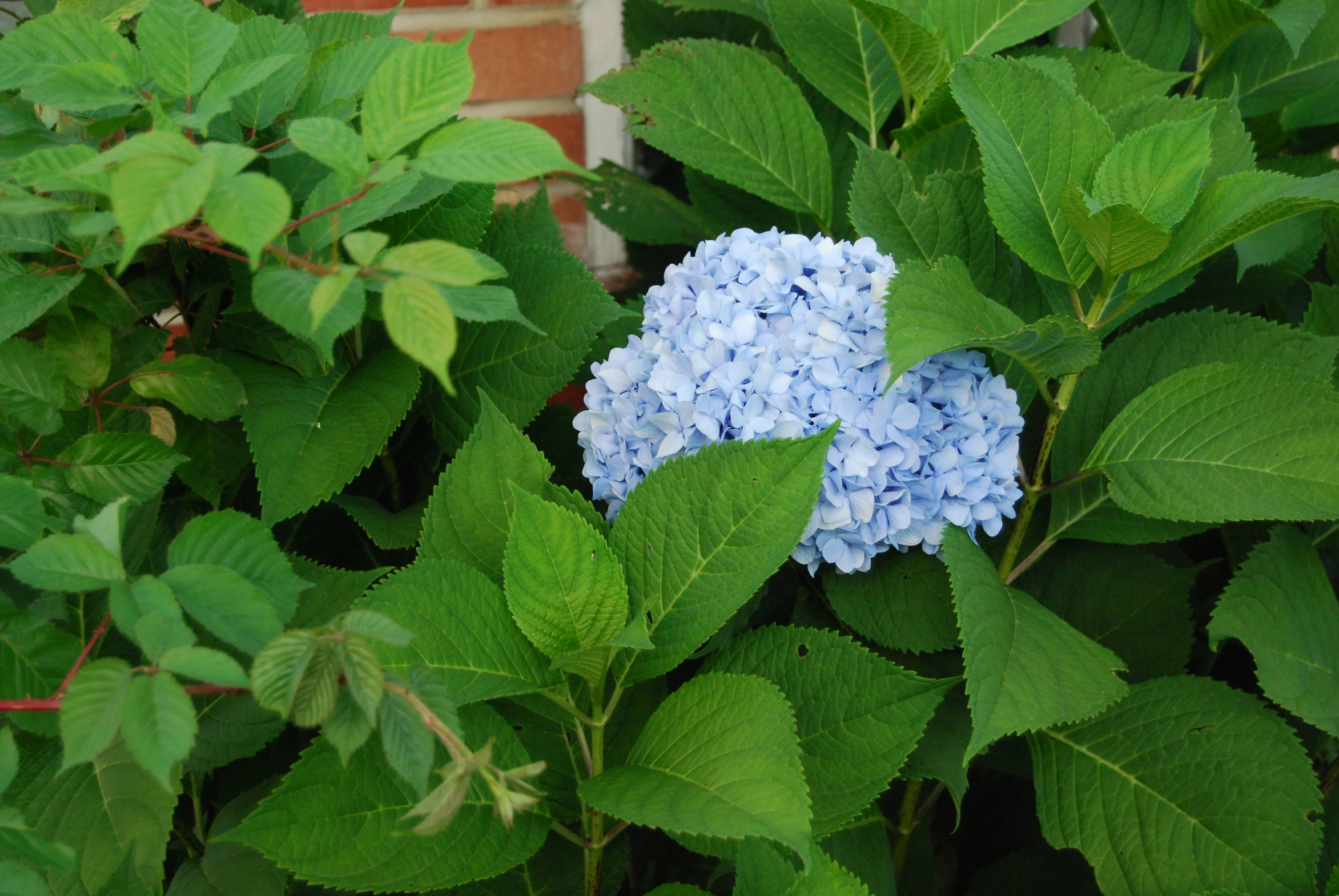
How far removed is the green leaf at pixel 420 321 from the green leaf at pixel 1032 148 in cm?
47

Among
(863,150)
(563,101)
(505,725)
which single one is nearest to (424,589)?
(505,725)

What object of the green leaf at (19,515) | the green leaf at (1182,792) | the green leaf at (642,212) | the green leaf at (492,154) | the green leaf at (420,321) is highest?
the green leaf at (492,154)

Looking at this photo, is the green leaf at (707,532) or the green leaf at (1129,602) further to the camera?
the green leaf at (1129,602)

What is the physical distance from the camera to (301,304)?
45cm

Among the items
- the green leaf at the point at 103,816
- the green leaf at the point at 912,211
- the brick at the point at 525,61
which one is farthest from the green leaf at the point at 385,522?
the brick at the point at 525,61

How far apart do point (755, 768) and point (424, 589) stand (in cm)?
23

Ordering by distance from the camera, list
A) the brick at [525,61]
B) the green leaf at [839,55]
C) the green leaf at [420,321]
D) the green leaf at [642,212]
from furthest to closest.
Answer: the brick at [525,61], the green leaf at [642,212], the green leaf at [839,55], the green leaf at [420,321]

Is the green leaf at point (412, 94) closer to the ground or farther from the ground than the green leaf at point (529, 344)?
farther from the ground

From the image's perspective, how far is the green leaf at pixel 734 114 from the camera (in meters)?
0.92

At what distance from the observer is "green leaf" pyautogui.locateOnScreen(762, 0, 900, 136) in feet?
3.09

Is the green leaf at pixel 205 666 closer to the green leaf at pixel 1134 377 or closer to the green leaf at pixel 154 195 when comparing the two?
the green leaf at pixel 154 195

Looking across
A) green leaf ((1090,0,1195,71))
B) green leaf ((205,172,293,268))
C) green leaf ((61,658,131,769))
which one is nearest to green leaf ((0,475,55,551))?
green leaf ((61,658,131,769))

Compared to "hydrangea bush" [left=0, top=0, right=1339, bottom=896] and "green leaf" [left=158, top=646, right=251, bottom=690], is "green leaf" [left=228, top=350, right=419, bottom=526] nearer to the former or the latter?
"hydrangea bush" [left=0, top=0, right=1339, bottom=896]

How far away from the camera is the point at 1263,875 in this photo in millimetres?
688
